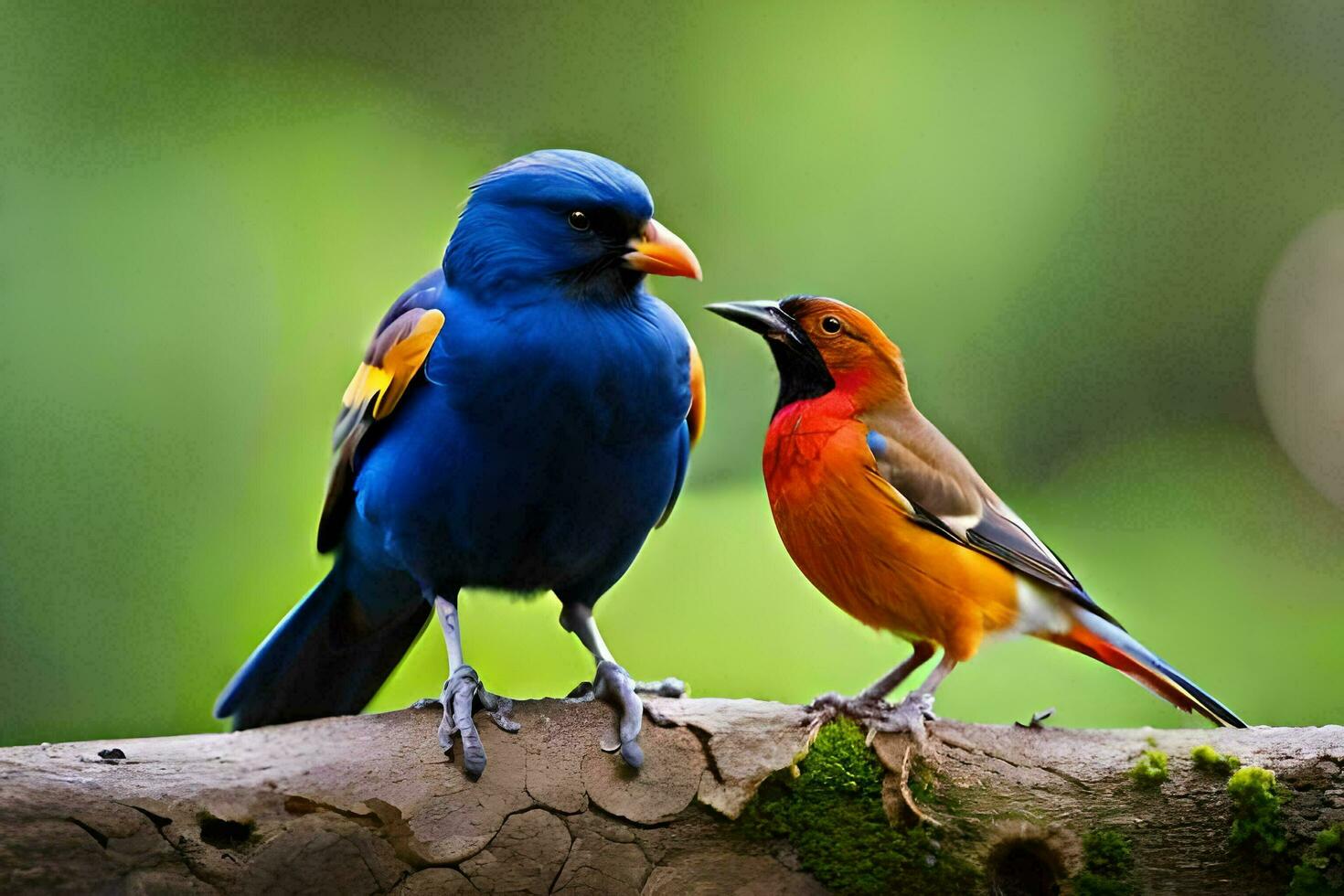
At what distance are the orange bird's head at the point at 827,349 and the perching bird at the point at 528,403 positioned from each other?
194 millimetres

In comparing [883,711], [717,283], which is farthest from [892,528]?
[717,283]

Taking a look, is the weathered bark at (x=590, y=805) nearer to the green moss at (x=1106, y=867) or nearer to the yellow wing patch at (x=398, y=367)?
the green moss at (x=1106, y=867)

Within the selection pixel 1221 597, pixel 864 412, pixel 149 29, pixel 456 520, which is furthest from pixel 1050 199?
pixel 149 29

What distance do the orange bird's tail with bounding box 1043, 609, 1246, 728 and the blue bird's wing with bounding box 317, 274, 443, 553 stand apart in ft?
4.07

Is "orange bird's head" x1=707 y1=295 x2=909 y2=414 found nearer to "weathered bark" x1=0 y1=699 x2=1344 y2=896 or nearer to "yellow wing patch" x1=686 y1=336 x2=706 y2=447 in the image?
"yellow wing patch" x1=686 y1=336 x2=706 y2=447

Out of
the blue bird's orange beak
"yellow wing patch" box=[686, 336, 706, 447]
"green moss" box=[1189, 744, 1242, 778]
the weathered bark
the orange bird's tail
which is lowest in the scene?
the weathered bark

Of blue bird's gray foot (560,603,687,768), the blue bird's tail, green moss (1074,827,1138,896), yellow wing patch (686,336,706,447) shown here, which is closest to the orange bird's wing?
green moss (1074,827,1138,896)

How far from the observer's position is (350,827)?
7.58 feet

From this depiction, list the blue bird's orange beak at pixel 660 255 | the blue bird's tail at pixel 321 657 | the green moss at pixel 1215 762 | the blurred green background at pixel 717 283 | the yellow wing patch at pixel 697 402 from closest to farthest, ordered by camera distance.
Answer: the green moss at pixel 1215 762 → the blue bird's orange beak at pixel 660 255 → the yellow wing patch at pixel 697 402 → the blue bird's tail at pixel 321 657 → the blurred green background at pixel 717 283

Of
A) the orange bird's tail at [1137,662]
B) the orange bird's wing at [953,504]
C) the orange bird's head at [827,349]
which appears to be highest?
the orange bird's head at [827,349]

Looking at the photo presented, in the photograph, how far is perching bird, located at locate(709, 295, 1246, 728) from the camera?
2.41 m

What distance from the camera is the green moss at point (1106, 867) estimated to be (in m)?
2.34

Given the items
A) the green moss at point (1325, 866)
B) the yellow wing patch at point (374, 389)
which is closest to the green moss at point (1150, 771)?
the green moss at point (1325, 866)

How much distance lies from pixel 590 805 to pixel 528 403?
698 mm
